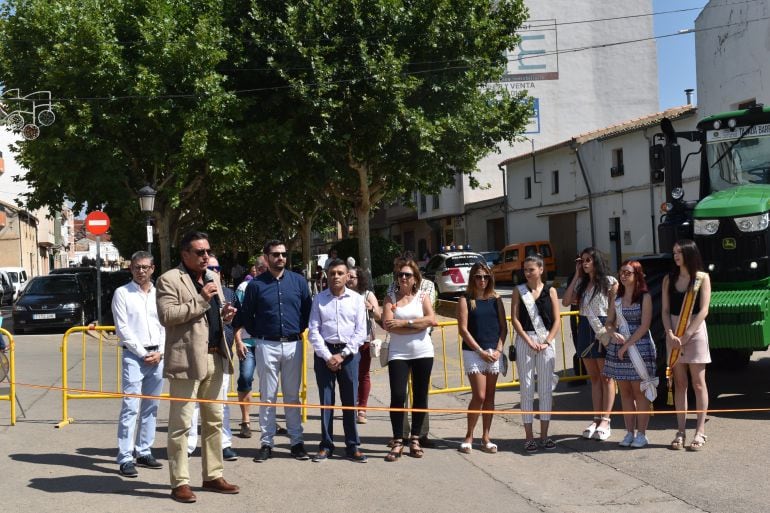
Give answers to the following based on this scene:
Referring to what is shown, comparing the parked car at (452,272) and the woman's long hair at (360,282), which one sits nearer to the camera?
the woman's long hair at (360,282)

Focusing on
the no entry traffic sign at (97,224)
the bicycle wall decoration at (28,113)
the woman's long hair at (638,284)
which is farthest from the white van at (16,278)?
the woman's long hair at (638,284)

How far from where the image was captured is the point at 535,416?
9.56m

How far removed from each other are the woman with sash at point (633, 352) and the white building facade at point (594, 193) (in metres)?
23.3

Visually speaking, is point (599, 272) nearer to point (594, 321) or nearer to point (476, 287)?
point (594, 321)

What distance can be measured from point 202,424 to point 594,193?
33.3 m

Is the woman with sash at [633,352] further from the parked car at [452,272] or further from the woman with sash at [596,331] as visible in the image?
the parked car at [452,272]

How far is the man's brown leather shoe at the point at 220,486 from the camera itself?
6.52 m

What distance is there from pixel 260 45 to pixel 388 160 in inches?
194

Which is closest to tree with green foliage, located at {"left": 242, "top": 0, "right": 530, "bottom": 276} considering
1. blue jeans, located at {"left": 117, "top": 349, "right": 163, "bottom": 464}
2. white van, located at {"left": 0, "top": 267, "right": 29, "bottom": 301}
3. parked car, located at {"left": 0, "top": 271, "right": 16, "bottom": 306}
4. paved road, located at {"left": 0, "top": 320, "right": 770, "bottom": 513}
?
paved road, located at {"left": 0, "top": 320, "right": 770, "bottom": 513}

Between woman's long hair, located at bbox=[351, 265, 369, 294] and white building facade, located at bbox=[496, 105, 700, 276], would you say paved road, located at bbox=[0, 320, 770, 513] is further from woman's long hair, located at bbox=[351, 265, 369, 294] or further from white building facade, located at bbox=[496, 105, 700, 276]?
white building facade, located at bbox=[496, 105, 700, 276]

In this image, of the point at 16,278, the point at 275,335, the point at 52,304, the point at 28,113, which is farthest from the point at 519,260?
the point at 275,335

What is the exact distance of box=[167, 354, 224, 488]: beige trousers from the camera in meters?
6.35

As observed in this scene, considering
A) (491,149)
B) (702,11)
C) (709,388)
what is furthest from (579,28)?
(709,388)

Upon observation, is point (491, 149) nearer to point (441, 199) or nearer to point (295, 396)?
point (295, 396)
